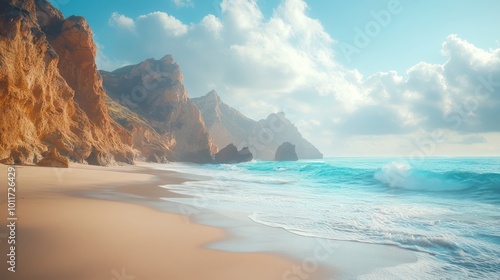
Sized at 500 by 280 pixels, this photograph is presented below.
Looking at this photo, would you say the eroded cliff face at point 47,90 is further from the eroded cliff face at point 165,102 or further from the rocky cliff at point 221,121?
the rocky cliff at point 221,121

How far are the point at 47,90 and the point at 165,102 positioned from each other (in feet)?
178

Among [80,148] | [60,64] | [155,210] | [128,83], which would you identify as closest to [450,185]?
[155,210]

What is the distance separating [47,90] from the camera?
20.6 m

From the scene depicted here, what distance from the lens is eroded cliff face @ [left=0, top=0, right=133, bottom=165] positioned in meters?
15.3

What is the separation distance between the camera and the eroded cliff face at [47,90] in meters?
15.3

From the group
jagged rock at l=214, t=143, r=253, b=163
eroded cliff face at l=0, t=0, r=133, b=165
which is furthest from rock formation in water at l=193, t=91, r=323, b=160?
eroded cliff face at l=0, t=0, r=133, b=165

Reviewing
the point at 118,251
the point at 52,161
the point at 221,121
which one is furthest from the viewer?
the point at 221,121

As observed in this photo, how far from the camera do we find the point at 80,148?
23422 mm

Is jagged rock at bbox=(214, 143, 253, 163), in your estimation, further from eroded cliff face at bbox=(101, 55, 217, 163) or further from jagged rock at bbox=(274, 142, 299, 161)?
jagged rock at bbox=(274, 142, 299, 161)

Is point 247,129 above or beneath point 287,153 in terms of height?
above

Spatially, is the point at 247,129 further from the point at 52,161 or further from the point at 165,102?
the point at 52,161

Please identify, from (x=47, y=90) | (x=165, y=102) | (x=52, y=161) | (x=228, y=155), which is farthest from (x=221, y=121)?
(x=52, y=161)

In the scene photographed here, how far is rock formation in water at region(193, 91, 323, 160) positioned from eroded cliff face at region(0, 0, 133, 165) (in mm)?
108188

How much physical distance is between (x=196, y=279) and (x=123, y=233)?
2.22 meters
